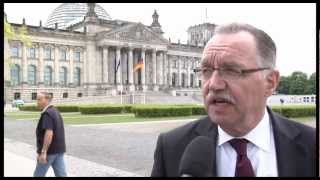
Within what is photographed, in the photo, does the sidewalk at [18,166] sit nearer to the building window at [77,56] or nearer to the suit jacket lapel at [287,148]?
the suit jacket lapel at [287,148]

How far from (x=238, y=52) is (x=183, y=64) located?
3246 inches

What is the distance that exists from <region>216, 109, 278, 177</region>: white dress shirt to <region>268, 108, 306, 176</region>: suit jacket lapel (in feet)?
0.10

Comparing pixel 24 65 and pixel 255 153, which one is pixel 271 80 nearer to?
pixel 255 153

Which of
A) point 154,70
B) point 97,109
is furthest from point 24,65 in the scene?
point 97,109

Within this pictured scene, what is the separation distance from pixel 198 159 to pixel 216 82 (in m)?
0.35

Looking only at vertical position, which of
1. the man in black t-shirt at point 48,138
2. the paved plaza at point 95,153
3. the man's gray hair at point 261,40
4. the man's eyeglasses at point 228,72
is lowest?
the paved plaza at point 95,153

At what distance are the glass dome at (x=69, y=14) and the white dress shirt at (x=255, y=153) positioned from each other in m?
82.3

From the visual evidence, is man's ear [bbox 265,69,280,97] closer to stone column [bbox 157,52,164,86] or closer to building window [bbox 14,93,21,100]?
building window [bbox 14,93,21,100]

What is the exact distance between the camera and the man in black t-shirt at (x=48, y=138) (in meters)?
7.09

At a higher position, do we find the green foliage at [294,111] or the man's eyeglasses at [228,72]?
the man's eyeglasses at [228,72]

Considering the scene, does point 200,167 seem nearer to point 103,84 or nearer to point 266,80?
point 266,80

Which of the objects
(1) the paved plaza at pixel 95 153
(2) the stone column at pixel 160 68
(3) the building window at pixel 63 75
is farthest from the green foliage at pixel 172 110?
(2) the stone column at pixel 160 68

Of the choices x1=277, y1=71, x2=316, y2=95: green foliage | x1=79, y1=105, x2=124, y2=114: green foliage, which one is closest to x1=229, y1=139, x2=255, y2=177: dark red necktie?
x1=79, y1=105, x2=124, y2=114: green foliage

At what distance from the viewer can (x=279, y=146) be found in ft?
7.46
